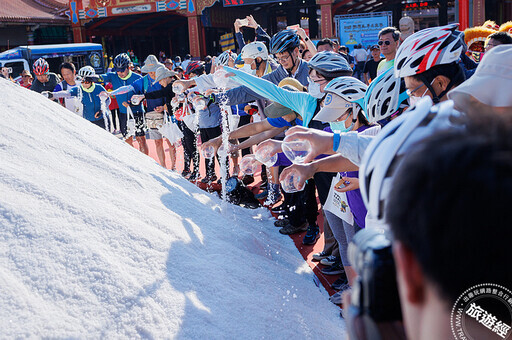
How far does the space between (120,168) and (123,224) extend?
2.96 ft

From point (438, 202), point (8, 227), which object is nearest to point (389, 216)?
point (438, 202)

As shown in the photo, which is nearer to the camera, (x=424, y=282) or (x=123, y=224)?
(x=424, y=282)

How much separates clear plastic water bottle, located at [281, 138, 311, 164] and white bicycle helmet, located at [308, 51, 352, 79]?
5.48 feet

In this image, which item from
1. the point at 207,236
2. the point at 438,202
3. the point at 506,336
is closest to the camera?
the point at 438,202

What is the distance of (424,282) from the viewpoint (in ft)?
1.91

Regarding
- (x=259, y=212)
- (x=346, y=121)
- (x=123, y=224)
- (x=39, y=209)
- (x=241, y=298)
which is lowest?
(x=259, y=212)

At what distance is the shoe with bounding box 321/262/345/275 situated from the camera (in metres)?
3.42

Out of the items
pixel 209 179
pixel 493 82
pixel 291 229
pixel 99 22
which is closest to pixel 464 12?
pixel 209 179

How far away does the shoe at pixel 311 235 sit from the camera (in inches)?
159

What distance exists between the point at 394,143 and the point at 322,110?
1922mm

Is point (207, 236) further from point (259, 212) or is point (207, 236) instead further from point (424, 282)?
point (424, 282)

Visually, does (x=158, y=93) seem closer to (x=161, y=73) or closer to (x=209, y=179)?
Result: (x=161, y=73)

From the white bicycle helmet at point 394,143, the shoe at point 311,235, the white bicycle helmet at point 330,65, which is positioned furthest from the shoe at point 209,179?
the white bicycle helmet at point 394,143

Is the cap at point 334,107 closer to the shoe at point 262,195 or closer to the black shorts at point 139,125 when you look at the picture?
the shoe at point 262,195
